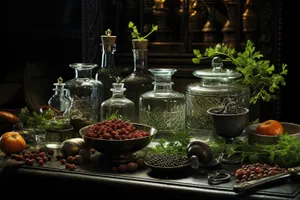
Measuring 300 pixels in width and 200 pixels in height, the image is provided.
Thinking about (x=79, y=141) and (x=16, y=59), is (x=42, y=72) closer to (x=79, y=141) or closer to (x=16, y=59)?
(x=16, y=59)

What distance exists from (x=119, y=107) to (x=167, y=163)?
17.5 inches

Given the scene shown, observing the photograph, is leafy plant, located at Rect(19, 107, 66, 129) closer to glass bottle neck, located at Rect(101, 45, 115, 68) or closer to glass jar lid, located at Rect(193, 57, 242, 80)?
glass bottle neck, located at Rect(101, 45, 115, 68)

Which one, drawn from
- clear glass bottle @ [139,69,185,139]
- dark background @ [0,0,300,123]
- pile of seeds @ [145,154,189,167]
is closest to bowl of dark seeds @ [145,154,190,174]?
pile of seeds @ [145,154,189,167]

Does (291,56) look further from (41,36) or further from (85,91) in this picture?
(41,36)

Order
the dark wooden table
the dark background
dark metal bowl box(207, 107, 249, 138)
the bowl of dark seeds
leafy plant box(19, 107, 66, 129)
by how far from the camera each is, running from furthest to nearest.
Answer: the dark background, leafy plant box(19, 107, 66, 129), dark metal bowl box(207, 107, 249, 138), the bowl of dark seeds, the dark wooden table

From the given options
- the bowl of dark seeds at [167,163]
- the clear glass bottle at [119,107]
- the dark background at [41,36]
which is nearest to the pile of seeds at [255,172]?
the bowl of dark seeds at [167,163]

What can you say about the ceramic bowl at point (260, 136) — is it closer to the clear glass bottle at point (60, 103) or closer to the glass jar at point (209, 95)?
the glass jar at point (209, 95)

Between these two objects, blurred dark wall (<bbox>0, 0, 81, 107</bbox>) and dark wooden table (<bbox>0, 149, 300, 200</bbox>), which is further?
blurred dark wall (<bbox>0, 0, 81, 107</bbox>)

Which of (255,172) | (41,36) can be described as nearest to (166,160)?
(255,172)

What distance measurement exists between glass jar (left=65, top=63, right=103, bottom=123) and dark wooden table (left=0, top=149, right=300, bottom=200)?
15.4 inches

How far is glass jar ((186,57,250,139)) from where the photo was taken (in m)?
2.14

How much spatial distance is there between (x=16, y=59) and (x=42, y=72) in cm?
33

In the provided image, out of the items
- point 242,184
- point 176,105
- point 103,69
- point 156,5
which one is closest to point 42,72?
point 156,5

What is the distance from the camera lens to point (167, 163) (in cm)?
177
